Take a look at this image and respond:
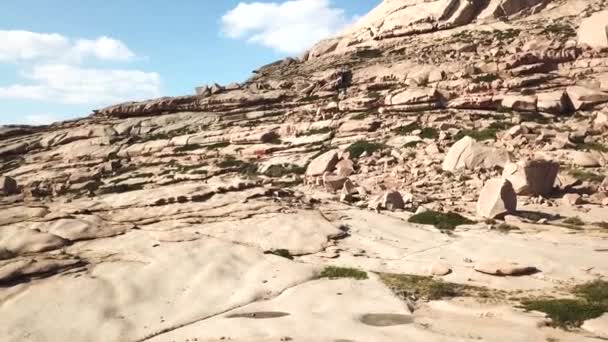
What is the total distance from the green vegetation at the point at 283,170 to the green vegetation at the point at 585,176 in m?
16.8

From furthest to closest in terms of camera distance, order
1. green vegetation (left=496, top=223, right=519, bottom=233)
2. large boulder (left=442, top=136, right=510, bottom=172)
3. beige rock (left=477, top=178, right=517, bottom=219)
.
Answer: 1. large boulder (left=442, top=136, right=510, bottom=172)
2. beige rock (left=477, top=178, right=517, bottom=219)
3. green vegetation (left=496, top=223, right=519, bottom=233)

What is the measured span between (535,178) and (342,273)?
13492 millimetres

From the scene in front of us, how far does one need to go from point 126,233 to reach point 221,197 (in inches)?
194

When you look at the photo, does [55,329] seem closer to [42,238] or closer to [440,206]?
[42,238]

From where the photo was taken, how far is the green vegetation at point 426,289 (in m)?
11.1

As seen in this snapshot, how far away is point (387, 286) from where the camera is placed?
39.0 feet

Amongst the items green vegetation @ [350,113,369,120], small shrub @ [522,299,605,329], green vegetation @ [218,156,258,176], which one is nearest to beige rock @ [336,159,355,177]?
green vegetation @ [218,156,258,176]

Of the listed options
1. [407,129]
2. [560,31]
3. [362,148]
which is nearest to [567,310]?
[362,148]

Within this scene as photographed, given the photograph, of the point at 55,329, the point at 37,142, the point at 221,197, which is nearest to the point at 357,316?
the point at 55,329

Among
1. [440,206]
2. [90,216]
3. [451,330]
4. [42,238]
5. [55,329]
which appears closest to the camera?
[451,330]

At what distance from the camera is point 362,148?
35500 millimetres

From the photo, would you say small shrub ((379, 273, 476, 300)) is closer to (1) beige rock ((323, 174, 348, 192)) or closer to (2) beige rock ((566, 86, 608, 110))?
(1) beige rock ((323, 174, 348, 192))

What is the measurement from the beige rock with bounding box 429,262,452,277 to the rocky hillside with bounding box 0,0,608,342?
1.3 inches

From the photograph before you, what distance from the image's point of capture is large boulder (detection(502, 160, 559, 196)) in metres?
22.3
